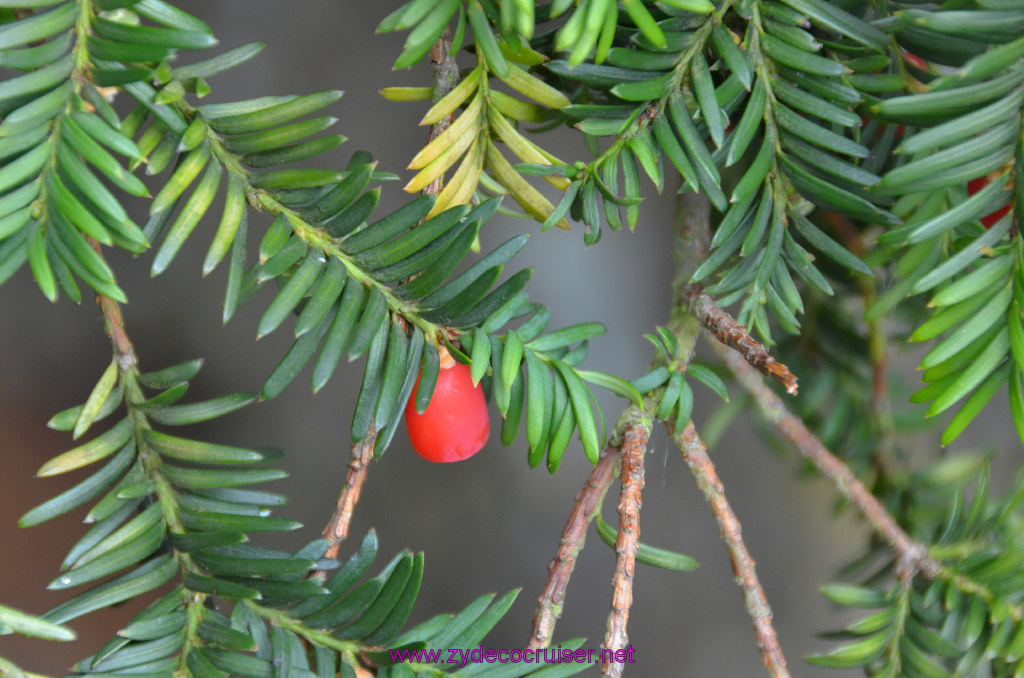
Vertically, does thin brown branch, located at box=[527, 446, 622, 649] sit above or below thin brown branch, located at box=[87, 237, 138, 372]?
below

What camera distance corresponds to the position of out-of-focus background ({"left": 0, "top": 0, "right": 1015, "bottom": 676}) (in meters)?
0.57

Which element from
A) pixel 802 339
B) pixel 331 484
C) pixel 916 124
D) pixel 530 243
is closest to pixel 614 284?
pixel 530 243

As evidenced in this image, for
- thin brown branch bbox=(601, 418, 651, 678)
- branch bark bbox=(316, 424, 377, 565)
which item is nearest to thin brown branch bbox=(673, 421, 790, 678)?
thin brown branch bbox=(601, 418, 651, 678)

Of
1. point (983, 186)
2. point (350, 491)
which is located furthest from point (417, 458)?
point (983, 186)

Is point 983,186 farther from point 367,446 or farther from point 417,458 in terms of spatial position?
point 417,458

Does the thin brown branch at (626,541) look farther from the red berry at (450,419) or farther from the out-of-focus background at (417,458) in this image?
the out-of-focus background at (417,458)

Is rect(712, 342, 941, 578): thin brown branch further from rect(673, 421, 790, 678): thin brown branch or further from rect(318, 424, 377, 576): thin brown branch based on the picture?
rect(318, 424, 377, 576): thin brown branch

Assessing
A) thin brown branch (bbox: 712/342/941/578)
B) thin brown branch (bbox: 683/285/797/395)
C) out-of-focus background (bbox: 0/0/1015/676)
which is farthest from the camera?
out-of-focus background (bbox: 0/0/1015/676)

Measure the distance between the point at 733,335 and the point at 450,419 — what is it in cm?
13

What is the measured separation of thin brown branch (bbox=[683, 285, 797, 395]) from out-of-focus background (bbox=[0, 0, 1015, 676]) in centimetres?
24

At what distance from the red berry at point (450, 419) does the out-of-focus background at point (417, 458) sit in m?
0.27

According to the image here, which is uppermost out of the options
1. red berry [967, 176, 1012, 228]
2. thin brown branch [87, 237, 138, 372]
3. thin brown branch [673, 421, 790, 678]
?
red berry [967, 176, 1012, 228]

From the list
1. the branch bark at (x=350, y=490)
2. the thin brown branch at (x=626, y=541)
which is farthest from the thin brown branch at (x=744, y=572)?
the branch bark at (x=350, y=490)

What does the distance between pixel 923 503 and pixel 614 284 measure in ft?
1.07
